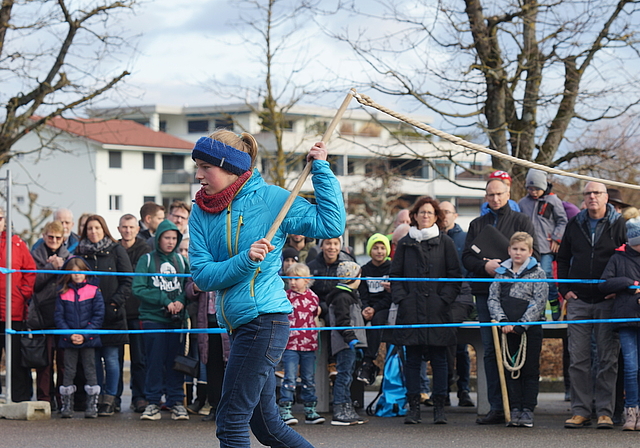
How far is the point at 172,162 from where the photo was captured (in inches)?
2562

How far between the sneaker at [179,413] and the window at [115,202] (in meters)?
52.5

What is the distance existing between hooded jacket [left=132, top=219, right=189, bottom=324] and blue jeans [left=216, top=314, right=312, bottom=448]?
4522 mm

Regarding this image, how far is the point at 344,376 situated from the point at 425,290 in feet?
3.94

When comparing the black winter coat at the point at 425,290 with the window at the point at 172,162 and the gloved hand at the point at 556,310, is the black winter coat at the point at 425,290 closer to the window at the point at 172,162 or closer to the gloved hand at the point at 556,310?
the gloved hand at the point at 556,310

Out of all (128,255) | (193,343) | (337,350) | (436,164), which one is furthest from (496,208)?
(436,164)

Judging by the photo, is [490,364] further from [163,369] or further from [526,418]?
[163,369]

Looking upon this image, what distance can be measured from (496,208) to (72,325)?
175 inches

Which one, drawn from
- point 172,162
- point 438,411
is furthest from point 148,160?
point 438,411

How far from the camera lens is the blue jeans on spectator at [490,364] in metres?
8.52

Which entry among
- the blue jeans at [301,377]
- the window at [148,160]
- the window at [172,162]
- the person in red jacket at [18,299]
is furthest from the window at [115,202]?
the blue jeans at [301,377]

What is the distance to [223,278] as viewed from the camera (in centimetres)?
462

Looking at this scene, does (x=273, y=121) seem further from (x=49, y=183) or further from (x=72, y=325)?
(x=49, y=183)

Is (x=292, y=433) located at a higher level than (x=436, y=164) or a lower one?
lower

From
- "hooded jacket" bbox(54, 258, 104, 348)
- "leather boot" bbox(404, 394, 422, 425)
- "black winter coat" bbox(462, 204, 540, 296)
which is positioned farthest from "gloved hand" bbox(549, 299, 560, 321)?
"hooded jacket" bbox(54, 258, 104, 348)
